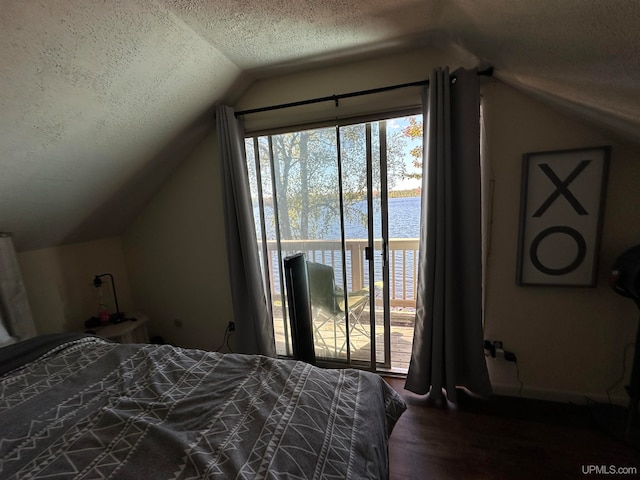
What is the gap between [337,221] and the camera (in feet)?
7.15

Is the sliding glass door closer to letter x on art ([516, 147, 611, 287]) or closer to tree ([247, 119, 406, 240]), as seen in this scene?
tree ([247, 119, 406, 240])

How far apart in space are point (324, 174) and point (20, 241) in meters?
2.23

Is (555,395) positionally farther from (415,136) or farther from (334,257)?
(415,136)

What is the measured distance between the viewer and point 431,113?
1709 mm

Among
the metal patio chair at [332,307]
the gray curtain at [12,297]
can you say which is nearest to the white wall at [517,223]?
the metal patio chair at [332,307]

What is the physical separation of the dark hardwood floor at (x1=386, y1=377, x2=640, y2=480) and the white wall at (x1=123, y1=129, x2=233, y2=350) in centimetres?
180

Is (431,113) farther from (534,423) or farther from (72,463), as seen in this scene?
(72,463)

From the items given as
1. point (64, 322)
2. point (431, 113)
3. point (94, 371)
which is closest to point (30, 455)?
point (94, 371)

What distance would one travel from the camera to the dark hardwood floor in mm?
1419

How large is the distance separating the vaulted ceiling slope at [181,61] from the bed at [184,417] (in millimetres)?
1084

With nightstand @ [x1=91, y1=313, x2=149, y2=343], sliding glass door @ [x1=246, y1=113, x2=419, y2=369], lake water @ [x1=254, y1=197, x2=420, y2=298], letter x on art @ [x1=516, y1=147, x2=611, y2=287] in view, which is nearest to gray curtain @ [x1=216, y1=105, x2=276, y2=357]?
sliding glass door @ [x1=246, y1=113, x2=419, y2=369]

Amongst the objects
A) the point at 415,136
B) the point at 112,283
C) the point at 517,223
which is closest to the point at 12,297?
the point at 112,283

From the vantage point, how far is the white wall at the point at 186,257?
244 centimetres

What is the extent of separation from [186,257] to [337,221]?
152cm
